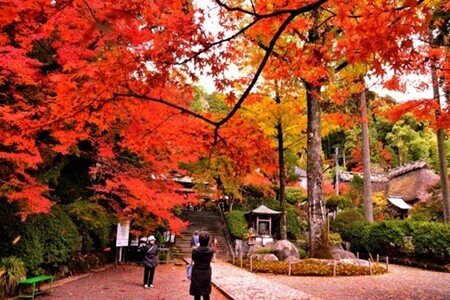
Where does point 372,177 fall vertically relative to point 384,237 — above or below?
above

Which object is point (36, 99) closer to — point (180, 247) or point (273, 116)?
point (273, 116)

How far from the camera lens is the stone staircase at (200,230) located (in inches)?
931

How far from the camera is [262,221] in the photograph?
2648 cm

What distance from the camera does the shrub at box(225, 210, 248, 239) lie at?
2569cm

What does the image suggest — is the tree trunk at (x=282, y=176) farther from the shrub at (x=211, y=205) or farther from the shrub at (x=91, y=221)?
the shrub at (x=91, y=221)

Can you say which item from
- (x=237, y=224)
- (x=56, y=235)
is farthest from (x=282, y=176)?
(x=56, y=235)

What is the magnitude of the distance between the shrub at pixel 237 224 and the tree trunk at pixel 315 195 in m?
11.1

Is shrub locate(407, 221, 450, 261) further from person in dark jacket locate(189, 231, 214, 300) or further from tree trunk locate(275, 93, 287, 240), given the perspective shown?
person in dark jacket locate(189, 231, 214, 300)

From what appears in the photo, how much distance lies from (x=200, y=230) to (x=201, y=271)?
20960 mm

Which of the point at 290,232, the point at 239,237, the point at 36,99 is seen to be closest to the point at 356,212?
the point at 290,232

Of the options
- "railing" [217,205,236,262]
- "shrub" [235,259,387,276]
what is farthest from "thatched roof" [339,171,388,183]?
"shrub" [235,259,387,276]

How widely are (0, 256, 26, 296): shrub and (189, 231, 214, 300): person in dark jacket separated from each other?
193 inches

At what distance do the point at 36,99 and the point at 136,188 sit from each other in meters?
4.91

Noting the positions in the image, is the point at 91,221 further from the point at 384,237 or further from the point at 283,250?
the point at 384,237
